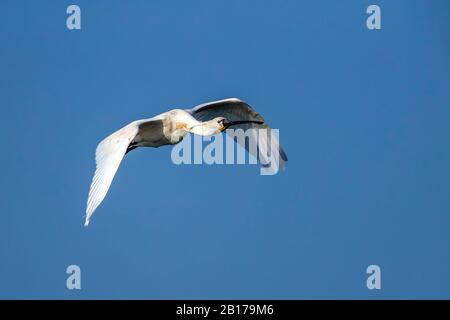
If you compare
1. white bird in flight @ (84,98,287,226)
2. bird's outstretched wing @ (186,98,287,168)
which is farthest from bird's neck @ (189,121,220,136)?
bird's outstretched wing @ (186,98,287,168)

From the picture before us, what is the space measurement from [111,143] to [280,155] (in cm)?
453

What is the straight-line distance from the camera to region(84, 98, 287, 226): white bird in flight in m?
15.7

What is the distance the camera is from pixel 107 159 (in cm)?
1606

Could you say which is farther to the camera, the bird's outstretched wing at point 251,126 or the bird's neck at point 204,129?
the bird's outstretched wing at point 251,126

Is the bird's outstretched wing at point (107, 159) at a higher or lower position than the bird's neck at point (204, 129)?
lower

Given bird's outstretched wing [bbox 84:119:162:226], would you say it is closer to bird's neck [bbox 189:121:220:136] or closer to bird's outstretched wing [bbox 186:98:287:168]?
bird's neck [bbox 189:121:220:136]

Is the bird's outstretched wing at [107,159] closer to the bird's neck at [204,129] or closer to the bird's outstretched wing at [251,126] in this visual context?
the bird's neck at [204,129]

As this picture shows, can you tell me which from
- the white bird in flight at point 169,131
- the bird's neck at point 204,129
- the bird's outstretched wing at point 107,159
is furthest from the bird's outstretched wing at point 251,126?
the bird's outstretched wing at point 107,159

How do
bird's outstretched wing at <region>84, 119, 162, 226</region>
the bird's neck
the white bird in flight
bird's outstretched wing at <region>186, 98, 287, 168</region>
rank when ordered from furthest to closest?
bird's outstretched wing at <region>186, 98, 287, 168</region> < the bird's neck < the white bird in flight < bird's outstretched wing at <region>84, 119, 162, 226</region>

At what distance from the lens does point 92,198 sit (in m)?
15.4

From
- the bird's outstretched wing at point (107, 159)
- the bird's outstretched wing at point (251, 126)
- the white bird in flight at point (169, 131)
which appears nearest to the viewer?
the bird's outstretched wing at point (107, 159)

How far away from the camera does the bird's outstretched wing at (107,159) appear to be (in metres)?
15.4

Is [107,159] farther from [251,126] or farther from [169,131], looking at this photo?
[251,126]
